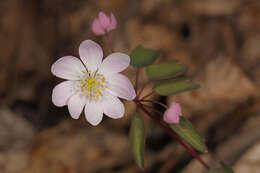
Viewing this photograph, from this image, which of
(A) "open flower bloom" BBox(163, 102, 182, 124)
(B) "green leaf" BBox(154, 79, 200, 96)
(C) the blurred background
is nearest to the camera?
(A) "open flower bloom" BBox(163, 102, 182, 124)

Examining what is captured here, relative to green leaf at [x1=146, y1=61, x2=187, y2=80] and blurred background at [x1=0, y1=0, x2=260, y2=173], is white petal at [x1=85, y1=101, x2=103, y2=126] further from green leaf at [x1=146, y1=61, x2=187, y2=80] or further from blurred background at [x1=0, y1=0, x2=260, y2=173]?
blurred background at [x1=0, y1=0, x2=260, y2=173]

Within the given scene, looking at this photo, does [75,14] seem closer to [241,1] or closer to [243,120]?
[241,1]

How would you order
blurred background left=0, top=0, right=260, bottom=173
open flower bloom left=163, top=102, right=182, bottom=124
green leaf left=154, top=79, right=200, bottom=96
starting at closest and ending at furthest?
open flower bloom left=163, top=102, right=182, bottom=124 < green leaf left=154, top=79, right=200, bottom=96 < blurred background left=0, top=0, right=260, bottom=173

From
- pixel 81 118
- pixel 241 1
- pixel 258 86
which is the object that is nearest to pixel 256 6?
pixel 241 1

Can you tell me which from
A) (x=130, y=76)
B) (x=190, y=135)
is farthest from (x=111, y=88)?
(x=130, y=76)

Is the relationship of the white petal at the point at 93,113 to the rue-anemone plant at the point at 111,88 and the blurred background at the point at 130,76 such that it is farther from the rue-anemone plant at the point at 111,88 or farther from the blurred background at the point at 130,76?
the blurred background at the point at 130,76

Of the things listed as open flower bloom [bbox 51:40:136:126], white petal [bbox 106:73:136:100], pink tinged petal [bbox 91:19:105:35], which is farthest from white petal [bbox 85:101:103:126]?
pink tinged petal [bbox 91:19:105:35]
